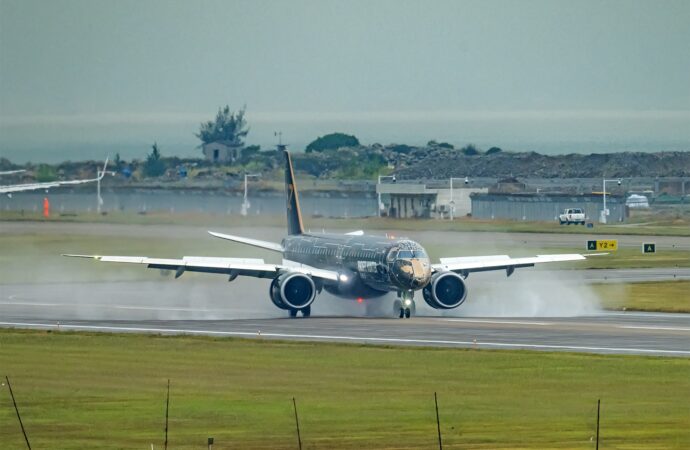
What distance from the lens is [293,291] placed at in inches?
3260

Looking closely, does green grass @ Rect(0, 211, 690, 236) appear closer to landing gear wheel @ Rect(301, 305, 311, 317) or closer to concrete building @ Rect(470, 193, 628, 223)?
concrete building @ Rect(470, 193, 628, 223)

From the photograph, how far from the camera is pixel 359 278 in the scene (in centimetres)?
8306

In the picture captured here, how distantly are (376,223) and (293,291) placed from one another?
7255cm

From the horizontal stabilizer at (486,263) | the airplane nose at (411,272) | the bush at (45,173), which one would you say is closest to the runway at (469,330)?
the airplane nose at (411,272)

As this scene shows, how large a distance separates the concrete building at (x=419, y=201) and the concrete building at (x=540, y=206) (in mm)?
3489

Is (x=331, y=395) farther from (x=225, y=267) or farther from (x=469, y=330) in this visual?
(x=225, y=267)

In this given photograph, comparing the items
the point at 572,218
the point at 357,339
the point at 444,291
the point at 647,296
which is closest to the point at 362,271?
the point at 444,291

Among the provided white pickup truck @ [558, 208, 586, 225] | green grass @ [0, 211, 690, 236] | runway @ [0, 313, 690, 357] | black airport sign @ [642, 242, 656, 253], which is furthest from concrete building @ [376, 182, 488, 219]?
runway @ [0, 313, 690, 357]

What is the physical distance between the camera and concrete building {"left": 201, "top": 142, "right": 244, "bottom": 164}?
183375 mm

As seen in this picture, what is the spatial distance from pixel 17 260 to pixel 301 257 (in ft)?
122

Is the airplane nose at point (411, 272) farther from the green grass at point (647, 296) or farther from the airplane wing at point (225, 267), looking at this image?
the green grass at point (647, 296)

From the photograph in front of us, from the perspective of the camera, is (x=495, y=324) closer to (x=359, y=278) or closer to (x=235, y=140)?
(x=359, y=278)

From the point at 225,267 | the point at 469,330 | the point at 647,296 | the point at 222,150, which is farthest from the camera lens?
the point at 222,150

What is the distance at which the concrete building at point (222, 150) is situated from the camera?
183 m
